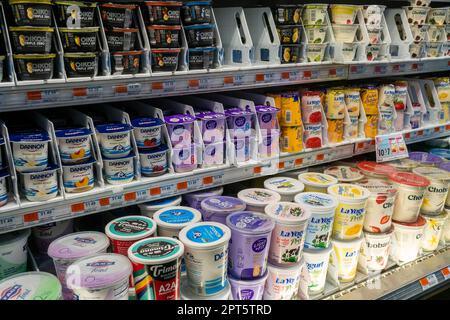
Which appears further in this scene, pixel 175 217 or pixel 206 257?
pixel 175 217

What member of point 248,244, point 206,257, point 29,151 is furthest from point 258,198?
point 29,151

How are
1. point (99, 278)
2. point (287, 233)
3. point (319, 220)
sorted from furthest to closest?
point (319, 220), point (287, 233), point (99, 278)

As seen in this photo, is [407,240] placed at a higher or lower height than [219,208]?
lower

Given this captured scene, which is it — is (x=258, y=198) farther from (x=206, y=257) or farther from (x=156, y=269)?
(x=156, y=269)

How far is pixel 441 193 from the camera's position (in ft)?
6.55

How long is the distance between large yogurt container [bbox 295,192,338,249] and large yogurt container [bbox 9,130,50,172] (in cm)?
100

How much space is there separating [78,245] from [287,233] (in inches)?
29.7

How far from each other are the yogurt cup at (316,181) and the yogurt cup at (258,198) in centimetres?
22

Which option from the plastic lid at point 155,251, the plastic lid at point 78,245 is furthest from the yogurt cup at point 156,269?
the plastic lid at point 78,245

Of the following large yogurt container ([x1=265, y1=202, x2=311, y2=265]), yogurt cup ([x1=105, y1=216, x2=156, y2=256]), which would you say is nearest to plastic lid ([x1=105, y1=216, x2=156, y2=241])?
yogurt cup ([x1=105, y1=216, x2=156, y2=256])

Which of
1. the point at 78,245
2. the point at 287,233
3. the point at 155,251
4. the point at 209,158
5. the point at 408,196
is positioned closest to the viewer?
the point at 155,251

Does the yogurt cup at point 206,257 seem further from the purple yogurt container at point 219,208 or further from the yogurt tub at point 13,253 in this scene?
the yogurt tub at point 13,253

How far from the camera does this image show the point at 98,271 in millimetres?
1186

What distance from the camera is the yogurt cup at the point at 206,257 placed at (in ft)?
4.24
